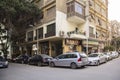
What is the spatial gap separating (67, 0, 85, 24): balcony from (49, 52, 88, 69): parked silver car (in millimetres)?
12519

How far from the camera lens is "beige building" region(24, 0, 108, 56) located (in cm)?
3241

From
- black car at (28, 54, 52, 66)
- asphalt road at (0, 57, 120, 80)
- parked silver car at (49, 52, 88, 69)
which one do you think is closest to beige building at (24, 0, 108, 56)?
black car at (28, 54, 52, 66)

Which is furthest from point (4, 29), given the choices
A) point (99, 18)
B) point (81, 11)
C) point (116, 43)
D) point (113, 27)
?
point (113, 27)

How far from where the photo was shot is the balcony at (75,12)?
107 ft

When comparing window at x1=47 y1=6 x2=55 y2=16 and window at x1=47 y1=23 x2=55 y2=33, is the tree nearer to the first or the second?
window at x1=47 y1=6 x2=55 y2=16

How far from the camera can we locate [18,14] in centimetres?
3297

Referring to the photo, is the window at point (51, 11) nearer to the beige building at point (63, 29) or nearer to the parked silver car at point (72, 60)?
the beige building at point (63, 29)

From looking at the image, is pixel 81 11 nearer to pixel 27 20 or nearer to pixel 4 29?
pixel 27 20

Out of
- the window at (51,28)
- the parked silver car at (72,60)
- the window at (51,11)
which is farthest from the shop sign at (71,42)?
the parked silver car at (72,60)

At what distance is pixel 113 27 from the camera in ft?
224

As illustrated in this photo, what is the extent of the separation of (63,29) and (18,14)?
775 centimetres

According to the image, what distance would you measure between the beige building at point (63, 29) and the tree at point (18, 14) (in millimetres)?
1646

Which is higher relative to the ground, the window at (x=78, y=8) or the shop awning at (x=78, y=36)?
the window at (x=78, y=8)

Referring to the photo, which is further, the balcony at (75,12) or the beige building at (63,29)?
the balcony at (75,12)
